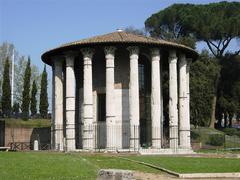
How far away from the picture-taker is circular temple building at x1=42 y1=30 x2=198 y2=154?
30281 millimetres

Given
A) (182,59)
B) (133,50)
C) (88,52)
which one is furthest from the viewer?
(182,59)

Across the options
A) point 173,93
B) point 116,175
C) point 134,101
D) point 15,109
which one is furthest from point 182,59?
point 15,109

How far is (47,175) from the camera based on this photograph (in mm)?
13133

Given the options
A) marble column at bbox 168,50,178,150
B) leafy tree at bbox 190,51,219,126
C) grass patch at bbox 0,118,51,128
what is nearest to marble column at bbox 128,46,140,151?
marble column at bbox 168,50,178,150

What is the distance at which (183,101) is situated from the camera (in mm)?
33406

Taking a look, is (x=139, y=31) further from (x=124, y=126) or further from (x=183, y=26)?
(x=124, y=126)

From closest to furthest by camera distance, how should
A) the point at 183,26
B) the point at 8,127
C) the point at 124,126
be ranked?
1. the point at 124,126
2. the point at 8,127
3. the point at 183,26

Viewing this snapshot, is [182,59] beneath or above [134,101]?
above

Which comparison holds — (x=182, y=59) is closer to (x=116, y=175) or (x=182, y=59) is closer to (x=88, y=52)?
(x=88, y=52)

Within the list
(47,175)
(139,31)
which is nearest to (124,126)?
(47,175)

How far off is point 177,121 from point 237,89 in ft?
77.5

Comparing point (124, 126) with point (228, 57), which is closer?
point (124, 126)

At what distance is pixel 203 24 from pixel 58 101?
77.1 ft

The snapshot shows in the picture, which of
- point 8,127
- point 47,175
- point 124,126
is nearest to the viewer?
point 47,175
